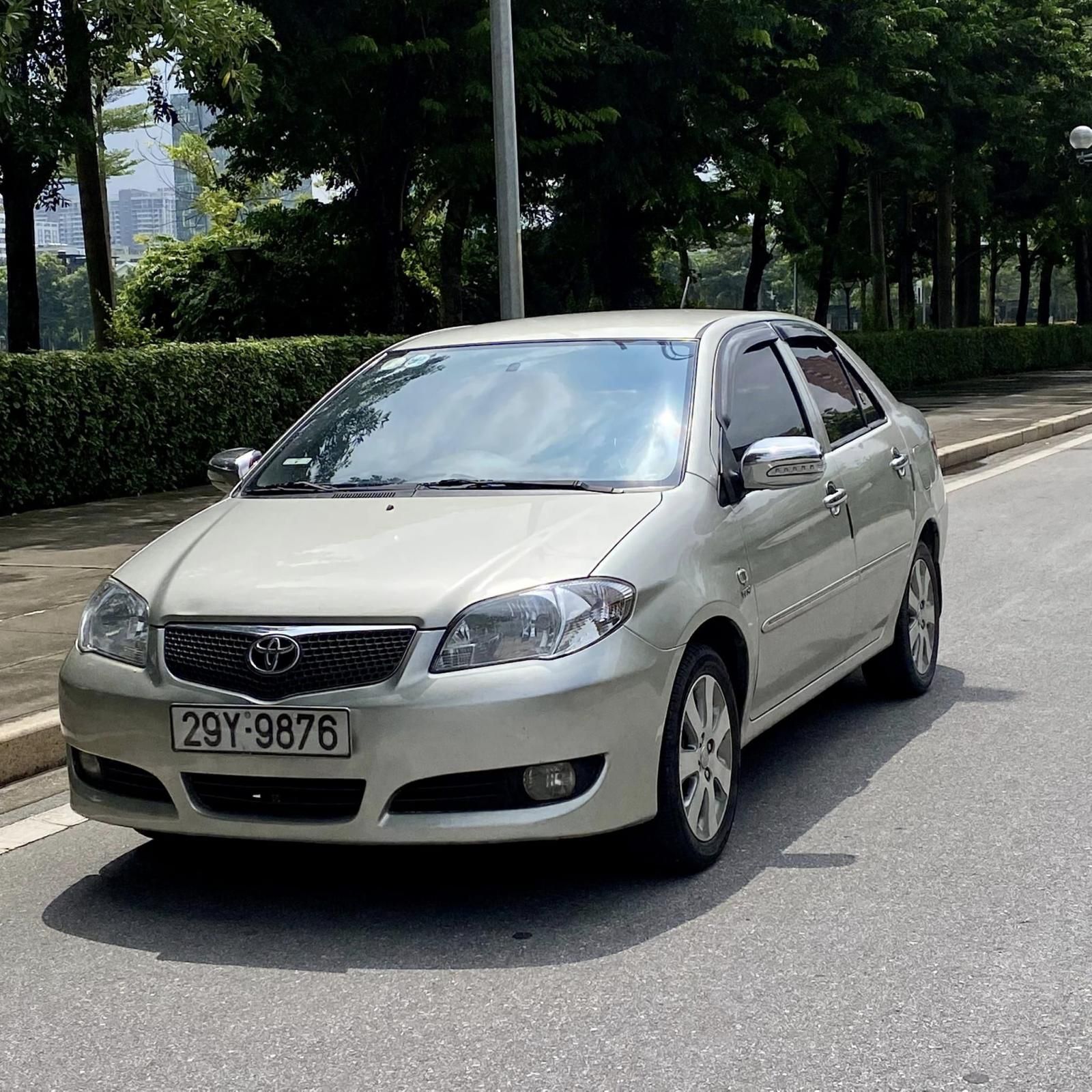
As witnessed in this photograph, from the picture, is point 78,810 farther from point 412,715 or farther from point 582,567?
point 582,567

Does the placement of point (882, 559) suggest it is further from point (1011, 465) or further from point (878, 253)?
point (878, 253)

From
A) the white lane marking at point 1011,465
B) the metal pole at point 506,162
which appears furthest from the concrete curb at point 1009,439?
the metal pole at point 506,162

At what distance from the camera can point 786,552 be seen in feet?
18.0

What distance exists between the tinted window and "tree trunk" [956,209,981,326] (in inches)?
1622

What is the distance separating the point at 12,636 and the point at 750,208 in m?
22.3

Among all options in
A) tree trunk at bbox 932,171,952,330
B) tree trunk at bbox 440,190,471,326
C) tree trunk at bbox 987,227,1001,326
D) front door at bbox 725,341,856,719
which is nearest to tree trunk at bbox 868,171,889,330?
tree trunk at bbox 932,171,952,330

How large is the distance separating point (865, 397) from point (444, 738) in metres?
3.23

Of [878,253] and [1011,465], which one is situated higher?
[878,253]

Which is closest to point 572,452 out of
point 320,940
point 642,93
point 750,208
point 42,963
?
point 320,940

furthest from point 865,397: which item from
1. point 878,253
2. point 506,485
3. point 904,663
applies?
point 878,253

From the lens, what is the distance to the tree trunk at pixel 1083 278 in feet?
173

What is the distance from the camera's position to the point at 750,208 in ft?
94.9

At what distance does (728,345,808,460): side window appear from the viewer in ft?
18.6

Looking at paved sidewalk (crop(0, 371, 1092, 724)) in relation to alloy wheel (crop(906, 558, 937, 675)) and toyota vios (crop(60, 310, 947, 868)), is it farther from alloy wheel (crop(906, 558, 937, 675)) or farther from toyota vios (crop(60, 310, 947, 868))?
alloy wheel (crop(906, 558, 937, 675))
